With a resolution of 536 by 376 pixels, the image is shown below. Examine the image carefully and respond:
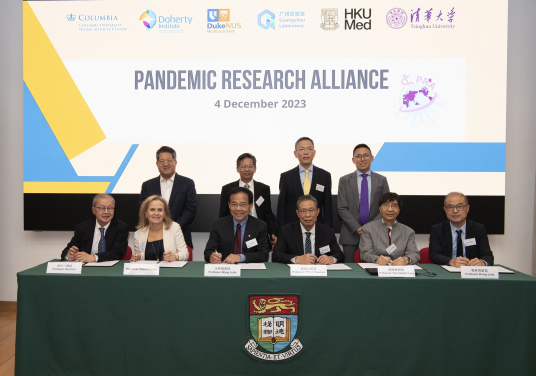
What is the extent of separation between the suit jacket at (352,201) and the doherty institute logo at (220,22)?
205cm

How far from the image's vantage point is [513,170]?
4.04 m

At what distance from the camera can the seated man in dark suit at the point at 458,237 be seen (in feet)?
8.90

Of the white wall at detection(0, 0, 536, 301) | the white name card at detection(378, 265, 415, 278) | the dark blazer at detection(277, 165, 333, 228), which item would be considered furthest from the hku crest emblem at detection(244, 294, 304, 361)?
the white wall at detection(0, 0, 536, 301)

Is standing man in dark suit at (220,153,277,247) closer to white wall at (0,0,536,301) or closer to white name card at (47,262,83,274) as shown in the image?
white wall at (0,0,536,301)

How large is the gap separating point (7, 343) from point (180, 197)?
6.46 feet

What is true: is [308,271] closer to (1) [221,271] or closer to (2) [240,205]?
(1) [221,271]

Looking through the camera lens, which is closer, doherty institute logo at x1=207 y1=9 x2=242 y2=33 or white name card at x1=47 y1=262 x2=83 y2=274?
white name card at x1=47 y1=262 x2=83 y2=274

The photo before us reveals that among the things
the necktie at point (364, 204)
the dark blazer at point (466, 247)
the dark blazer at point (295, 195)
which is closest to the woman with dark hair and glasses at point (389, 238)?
the dark blazer at point (466, 247)

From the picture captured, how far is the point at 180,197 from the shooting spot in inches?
137

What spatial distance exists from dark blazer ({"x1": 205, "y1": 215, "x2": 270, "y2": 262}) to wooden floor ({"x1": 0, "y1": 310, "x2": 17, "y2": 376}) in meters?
1.67

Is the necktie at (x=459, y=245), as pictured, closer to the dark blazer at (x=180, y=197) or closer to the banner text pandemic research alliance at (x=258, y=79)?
the banner text pandemic research alliance at (x=258, y=79)

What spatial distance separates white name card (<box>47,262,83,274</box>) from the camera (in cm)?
221

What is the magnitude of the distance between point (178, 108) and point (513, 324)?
347 centimetres

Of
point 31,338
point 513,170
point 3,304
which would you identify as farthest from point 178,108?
point 513,170
